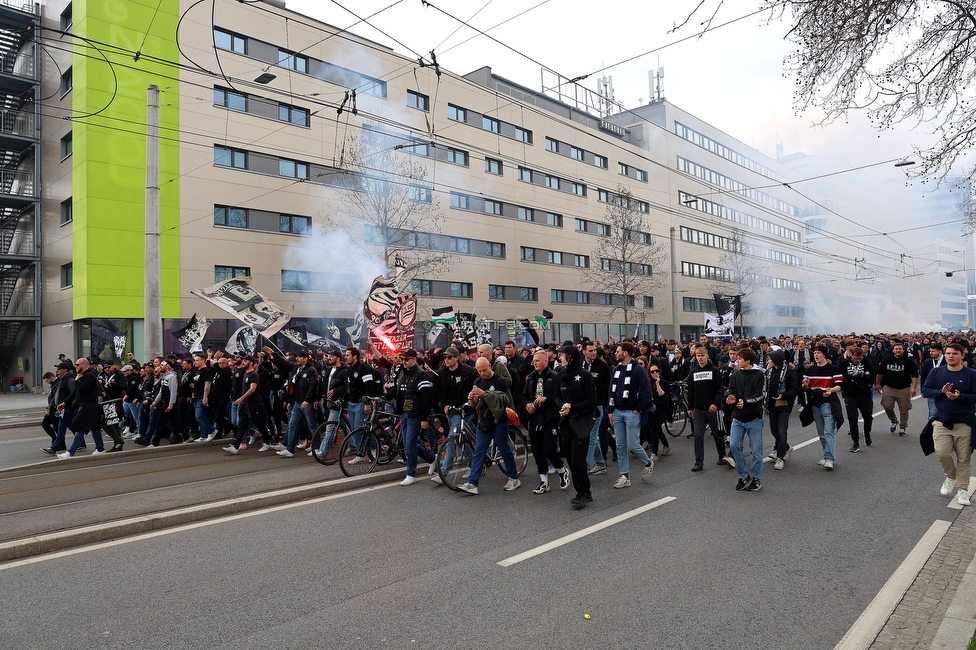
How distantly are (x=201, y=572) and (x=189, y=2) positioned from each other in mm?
28145

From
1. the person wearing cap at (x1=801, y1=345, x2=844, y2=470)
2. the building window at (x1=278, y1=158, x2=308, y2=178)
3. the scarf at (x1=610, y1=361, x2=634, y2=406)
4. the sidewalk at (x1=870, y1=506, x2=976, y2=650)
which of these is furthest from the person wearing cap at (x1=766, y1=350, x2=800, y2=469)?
the building window at (x1=278, y1=158, x2=308, y2=178)

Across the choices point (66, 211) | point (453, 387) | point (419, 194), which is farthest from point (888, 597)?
point (66, 211)

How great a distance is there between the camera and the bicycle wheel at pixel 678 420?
39.1 ft

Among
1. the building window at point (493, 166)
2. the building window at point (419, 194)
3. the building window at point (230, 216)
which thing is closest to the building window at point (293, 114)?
the building window at point (230, 216)

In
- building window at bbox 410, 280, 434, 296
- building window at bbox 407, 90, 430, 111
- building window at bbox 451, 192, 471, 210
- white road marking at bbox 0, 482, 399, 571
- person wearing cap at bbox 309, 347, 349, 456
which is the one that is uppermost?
building window at bbox 407, 90, 430, 111

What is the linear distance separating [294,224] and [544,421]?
2411 cm

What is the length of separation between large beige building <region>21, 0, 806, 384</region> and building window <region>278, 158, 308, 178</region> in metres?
0.07

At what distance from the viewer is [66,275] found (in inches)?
1083

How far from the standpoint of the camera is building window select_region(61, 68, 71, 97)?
87.5 ft

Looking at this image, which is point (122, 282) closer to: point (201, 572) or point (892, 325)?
point (201, 572)

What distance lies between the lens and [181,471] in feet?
30.5

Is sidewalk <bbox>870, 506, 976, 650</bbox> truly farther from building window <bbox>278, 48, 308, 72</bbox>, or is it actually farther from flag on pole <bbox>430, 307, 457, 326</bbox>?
building window <bbox>278, 48, 308, 72</bbox>

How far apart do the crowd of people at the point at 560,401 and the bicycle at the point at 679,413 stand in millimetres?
389

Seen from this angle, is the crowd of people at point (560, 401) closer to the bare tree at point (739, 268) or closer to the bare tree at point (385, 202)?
the bare tree at point (385, 202)
